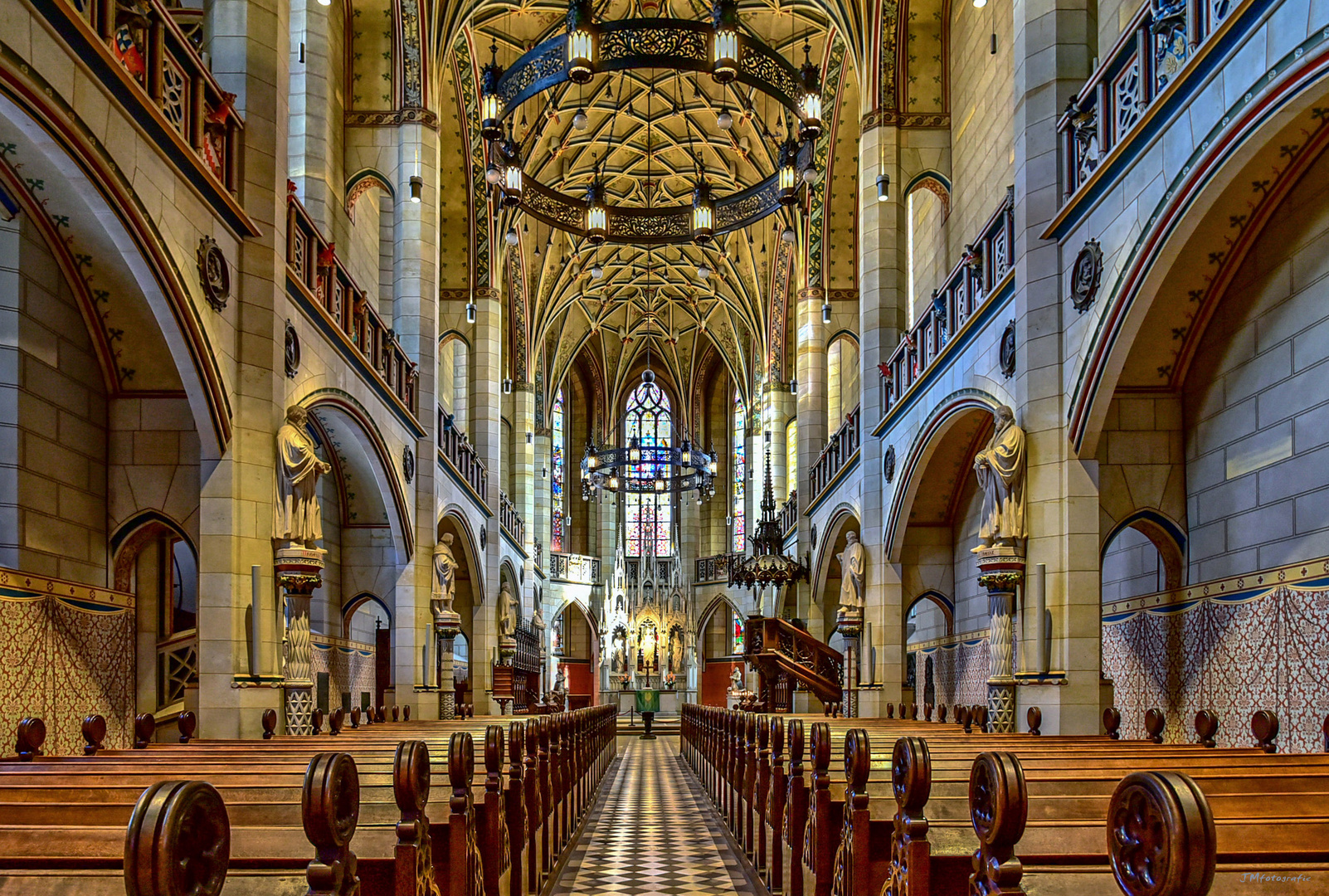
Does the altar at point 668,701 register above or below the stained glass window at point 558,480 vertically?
below

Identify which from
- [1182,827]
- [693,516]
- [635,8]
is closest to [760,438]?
[693,516]

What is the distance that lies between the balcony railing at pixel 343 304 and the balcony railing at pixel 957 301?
664 centimetres

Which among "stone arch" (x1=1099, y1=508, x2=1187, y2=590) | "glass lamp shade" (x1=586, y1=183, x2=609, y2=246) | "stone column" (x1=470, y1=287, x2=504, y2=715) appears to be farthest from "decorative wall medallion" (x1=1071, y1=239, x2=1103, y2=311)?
"stone column" (x1=470, y1=287, x2=504, y2=715)

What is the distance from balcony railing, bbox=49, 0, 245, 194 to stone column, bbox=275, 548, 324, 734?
3055 millimetres

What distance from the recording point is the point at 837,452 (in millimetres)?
20219

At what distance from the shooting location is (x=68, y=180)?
6.90 m

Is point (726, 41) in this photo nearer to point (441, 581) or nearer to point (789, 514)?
point (441, 581)

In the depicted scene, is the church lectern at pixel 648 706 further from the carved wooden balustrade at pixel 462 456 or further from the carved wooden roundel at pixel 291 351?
the carved wooden roundel at pixel 291 351

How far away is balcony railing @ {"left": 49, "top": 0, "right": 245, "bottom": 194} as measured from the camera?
279 inches

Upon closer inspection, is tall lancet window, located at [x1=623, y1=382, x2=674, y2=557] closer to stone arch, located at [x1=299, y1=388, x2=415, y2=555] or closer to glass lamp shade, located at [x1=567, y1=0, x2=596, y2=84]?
stone arch, located at [x1=299, y1=388, x2=415, y2=555]

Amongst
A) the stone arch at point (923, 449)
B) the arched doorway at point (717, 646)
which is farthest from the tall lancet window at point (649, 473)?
the stone arch at point (923, 449)

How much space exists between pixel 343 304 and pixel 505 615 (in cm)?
1084

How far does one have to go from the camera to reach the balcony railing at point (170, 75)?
7074mm

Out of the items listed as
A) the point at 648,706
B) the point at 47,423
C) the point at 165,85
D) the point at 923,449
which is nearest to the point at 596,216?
the point at 923,449
